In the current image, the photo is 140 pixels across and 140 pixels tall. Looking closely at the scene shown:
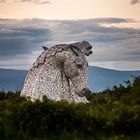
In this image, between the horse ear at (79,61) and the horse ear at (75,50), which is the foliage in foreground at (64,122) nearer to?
the horse ear at (79,61)

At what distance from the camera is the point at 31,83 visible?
16.5 meters

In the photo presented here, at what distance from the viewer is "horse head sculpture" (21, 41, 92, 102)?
16.0 m

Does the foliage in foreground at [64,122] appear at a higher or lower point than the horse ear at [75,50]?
lower

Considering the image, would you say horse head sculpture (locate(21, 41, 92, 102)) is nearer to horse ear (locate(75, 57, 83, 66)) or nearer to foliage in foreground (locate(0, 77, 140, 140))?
horse ear (locate(75, 57, 83, 66))

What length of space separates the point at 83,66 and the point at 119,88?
2.47m

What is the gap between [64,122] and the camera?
493 inches

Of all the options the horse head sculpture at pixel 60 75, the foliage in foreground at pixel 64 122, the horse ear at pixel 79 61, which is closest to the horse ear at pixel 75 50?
the horse head sculpture at pixel 60 75

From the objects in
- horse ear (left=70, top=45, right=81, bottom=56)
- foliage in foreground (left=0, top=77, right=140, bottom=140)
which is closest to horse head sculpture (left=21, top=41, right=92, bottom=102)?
horse ear (left=70, top=45, right=81, bottom=56)

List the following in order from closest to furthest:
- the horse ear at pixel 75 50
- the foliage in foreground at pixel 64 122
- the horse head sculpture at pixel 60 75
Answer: the foliage in foreground at pixel 64 122
the horse head sculpture at pixel 60 75
the horse ear at pixel 75 50

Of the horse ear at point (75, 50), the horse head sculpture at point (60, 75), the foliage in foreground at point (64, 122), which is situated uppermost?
the horse ear at point (75, 50)

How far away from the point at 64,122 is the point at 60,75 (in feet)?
12.5

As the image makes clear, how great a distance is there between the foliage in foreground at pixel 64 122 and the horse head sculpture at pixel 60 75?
111 inches

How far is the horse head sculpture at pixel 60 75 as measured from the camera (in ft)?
52.6

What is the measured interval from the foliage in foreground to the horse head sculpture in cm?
282
